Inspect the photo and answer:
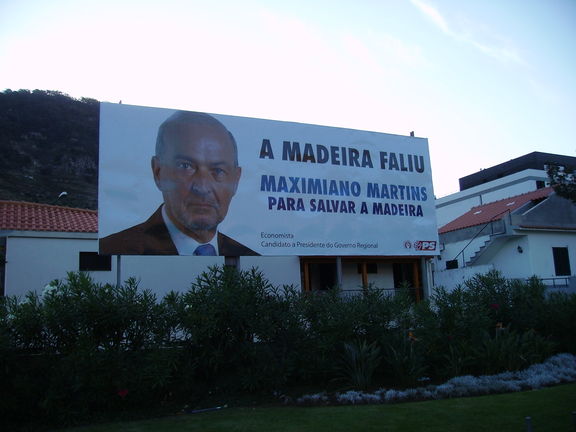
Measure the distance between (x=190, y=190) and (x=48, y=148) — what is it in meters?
47.0

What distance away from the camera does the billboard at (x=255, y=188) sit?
476 inches

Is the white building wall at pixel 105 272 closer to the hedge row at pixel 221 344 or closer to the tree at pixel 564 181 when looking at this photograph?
the hedge row at pixel 221 344

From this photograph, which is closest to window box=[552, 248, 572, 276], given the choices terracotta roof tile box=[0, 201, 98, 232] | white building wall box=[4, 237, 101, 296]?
terracotta roof tile box=[0, 201, 98, 232]

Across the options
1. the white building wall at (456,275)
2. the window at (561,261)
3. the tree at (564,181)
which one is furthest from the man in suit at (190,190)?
the window at (561,261)

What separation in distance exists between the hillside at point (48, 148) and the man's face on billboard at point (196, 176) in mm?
30157

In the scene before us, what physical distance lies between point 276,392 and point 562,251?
21.5m

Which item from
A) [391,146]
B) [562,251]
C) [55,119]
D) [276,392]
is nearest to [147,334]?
[276,392]

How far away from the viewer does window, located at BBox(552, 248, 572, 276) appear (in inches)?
998

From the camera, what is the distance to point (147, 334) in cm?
909

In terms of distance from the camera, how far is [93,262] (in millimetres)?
16453

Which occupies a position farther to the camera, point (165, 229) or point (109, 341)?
point (165, 229)

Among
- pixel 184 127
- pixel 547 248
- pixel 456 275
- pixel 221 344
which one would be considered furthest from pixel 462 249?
pixel 221 344

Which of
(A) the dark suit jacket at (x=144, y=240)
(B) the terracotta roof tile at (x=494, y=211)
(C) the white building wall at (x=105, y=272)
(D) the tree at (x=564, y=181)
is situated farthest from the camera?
(B) the terracotta roof tile at (x=494, y=211)

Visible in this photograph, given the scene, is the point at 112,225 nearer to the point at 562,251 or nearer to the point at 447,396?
the point at 447,396
